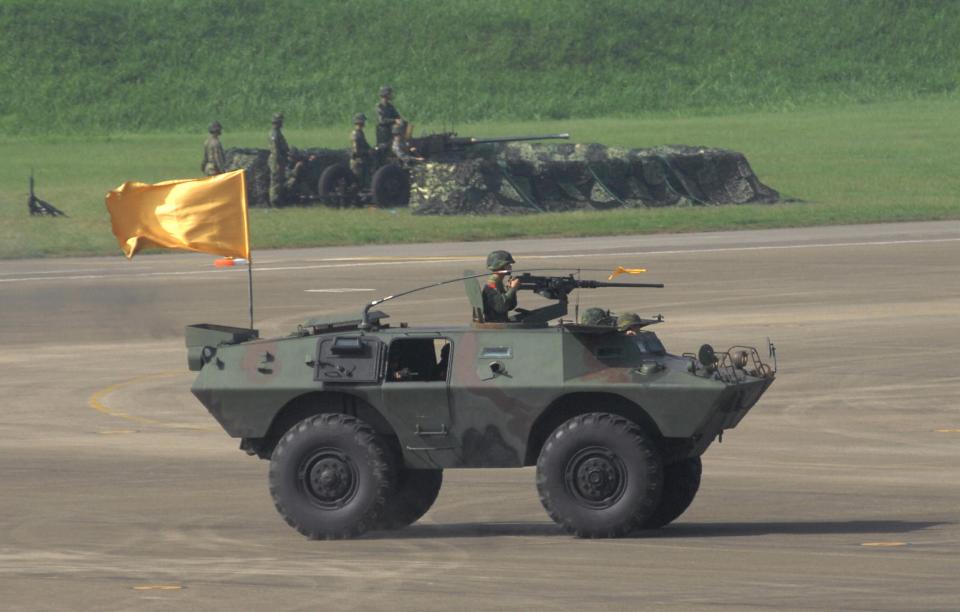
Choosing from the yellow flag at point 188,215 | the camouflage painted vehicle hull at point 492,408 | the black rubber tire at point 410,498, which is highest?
the yellow flag at point 188,215

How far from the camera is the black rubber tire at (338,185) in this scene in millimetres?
55375

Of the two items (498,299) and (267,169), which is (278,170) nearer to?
(267,169)

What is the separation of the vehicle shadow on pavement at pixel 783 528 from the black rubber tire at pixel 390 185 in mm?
38948

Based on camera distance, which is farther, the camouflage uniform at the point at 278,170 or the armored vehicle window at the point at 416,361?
the camouflage uniform at the point at 278,170

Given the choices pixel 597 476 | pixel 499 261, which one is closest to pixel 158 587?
pixel 597 476

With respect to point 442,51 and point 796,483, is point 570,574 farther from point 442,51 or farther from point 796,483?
→ point 442,51

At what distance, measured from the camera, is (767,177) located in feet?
213

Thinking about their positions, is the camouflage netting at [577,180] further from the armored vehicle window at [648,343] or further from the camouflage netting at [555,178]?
the armored vehicle window at [648,343]

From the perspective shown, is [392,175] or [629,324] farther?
[392,175]

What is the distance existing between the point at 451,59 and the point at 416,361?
8982cm

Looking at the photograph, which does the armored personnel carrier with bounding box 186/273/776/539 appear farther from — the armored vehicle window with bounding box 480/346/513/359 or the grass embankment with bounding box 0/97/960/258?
the grass embankment with bounding box 0/97/960/258

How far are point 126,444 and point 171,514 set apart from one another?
15.6ft

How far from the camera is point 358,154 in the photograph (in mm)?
54781

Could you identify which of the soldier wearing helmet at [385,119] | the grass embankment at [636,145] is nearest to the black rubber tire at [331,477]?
the grass embankment at [636,145]
